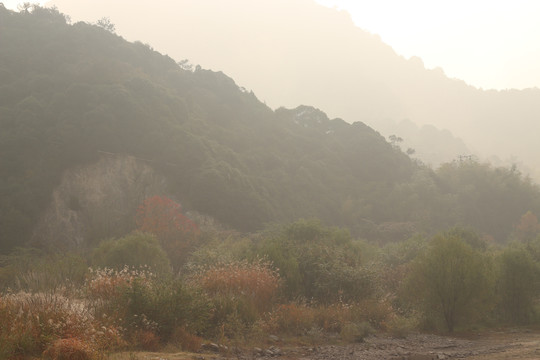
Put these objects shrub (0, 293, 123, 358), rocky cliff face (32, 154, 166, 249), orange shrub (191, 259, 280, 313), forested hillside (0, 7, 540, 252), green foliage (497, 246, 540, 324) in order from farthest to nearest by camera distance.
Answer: forested hillside (0, 7, 540, 252)
rocky cliff face (32, 154, 166, 249)
green foliage (497, 246, 540, 324)
orange shrub (191, 259, 280, 313)
shrub (0, 293, 123, 358)

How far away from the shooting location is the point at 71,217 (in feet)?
130

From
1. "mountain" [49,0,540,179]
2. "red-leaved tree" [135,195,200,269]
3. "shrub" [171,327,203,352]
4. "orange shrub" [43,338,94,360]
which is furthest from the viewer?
"mountain" [49,0,540,179]

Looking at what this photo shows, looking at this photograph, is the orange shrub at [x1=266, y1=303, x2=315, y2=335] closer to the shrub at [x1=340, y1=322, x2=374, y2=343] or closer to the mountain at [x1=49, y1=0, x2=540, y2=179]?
the shrub at [x1=340, y1=322, x2=374, y2=343]

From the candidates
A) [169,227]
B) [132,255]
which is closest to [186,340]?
[132,255]

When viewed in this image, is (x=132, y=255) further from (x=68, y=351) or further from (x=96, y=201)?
(x=96, y=201)

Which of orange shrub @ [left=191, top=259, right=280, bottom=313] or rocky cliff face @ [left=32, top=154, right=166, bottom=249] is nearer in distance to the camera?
orange shrub @ [left=191, top=259, right=280, bottom=313]

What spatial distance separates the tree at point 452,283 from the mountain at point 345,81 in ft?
379

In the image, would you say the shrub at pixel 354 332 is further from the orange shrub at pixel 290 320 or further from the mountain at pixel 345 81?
the mountain at pixel 345 81

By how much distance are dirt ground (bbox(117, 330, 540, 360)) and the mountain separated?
119 meters

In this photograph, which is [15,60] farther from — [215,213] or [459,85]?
[459,85]

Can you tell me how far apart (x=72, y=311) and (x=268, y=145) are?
5968 cm

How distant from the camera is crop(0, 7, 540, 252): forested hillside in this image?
141ft

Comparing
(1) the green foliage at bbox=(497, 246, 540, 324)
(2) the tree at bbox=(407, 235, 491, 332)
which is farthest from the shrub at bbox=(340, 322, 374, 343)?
(1) the green foliage at bbox=(497, 246, 540, 324)

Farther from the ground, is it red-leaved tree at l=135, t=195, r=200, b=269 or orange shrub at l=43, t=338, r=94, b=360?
red-leaved tree at l=135, t=195, r=200, b=269
